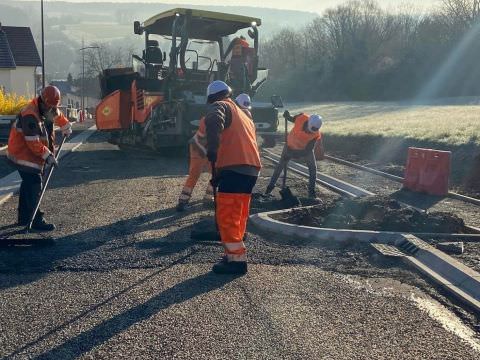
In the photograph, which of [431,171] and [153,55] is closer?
[431,171]

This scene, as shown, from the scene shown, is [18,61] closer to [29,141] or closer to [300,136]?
[300,136]

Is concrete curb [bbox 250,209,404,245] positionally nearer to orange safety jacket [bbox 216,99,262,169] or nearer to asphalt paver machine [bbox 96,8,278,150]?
orange safety jacket [bbox 216,99,262,169]

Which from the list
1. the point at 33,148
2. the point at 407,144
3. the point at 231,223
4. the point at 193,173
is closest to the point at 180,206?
the point at 193,173

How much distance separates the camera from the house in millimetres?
49219

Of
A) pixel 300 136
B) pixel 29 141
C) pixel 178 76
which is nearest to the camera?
pixel 29 141

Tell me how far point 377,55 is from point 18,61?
38.0 metres

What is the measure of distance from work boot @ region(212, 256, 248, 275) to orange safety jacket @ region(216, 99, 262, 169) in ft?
3.19

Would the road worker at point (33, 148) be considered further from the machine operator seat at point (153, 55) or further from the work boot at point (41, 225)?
the machine operator seat at point (153, 55)

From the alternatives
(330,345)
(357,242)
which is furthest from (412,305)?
(357,242)

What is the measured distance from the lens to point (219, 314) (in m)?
4.95

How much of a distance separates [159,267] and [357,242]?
2.40 m

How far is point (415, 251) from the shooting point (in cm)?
682

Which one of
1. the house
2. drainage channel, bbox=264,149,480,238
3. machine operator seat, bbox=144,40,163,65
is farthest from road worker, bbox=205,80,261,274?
the house

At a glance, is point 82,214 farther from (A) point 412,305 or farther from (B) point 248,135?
(A) point 412,305
